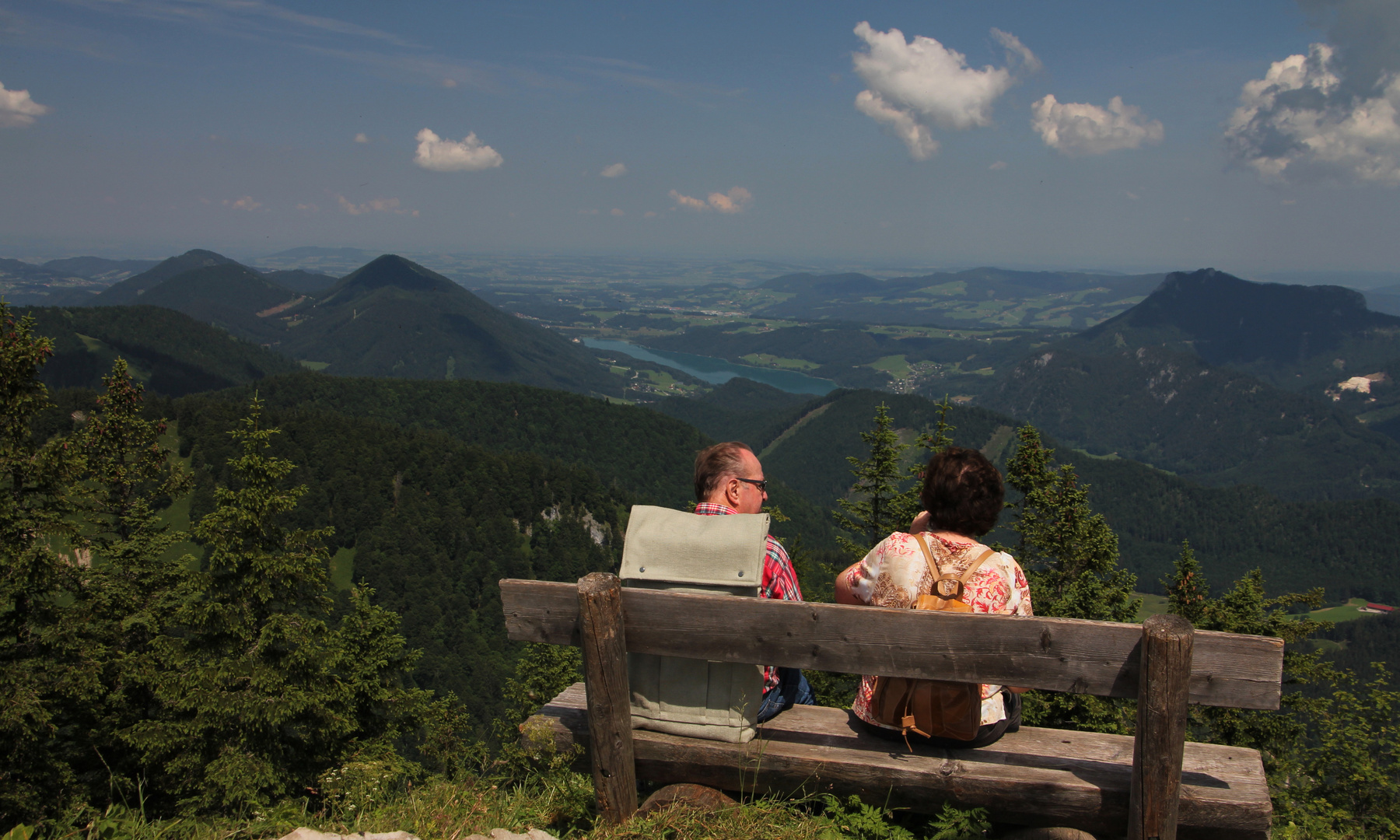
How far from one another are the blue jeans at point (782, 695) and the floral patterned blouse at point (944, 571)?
2.77 ft

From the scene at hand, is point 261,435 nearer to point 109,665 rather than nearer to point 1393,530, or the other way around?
point 109,665

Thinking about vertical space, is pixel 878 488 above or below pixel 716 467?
below

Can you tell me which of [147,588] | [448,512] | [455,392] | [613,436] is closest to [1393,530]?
[613,436]

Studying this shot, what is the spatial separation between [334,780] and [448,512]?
349ft

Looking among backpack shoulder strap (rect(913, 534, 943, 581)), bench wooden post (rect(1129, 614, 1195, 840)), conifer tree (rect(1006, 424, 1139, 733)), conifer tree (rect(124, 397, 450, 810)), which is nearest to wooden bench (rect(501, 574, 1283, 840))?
bench wooden post (rect(1129, 614, 1195, 840))

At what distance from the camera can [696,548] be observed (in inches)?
168

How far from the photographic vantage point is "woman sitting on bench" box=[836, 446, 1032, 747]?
4.33 metres

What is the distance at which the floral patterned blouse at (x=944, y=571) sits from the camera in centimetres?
436

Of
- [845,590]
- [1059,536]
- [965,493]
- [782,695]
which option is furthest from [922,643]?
[1059,536]

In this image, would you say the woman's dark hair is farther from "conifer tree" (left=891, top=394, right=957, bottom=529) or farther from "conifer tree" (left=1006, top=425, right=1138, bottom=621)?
"conifer tree" (left=1006, top=425, right=1138, bottom=621)

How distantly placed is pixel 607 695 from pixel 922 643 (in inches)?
72.3

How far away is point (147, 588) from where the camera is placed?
16.1m

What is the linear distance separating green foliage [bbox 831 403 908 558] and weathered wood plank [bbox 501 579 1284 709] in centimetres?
1794

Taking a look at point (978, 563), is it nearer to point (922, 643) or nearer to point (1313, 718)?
point (922, 643)
